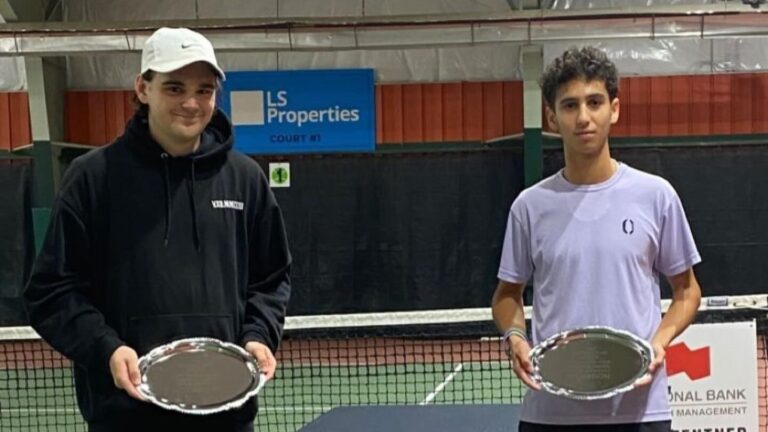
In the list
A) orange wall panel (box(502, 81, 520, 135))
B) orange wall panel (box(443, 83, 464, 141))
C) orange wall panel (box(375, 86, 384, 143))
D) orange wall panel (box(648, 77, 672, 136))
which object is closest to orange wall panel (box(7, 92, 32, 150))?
orange wall panel (box(375, 86, 384, 143))

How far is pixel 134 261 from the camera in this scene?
5.37 ft

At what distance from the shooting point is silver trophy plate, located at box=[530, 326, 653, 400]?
1735mm

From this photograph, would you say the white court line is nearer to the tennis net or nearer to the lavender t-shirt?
the tennis net

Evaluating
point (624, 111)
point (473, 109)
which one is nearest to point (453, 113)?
point (473, 109)

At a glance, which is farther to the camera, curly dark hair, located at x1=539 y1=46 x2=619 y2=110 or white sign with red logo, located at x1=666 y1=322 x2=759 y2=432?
white sign with red logo, located at x1=666 y1=322 x2=759 y2=432

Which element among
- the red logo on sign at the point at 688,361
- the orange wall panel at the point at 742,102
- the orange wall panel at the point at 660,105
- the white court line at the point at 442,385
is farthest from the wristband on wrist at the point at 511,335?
the orange wall panel at the point at 742,102

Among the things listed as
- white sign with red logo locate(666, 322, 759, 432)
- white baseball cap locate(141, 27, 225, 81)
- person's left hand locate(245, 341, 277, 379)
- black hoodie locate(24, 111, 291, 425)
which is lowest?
white sign with red logo locate(666, 322, 759, 432)

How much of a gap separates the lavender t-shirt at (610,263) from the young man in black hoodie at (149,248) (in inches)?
24.3

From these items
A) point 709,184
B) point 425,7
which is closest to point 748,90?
point 709,184

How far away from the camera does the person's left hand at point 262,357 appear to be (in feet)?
5.48

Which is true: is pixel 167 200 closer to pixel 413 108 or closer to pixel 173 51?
pixel 173 51

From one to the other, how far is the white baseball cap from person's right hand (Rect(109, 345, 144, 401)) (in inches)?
20.9

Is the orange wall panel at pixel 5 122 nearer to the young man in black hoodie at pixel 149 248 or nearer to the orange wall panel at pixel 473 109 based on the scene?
the orange wall panel at pixel 473 109

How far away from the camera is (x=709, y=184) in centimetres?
938
